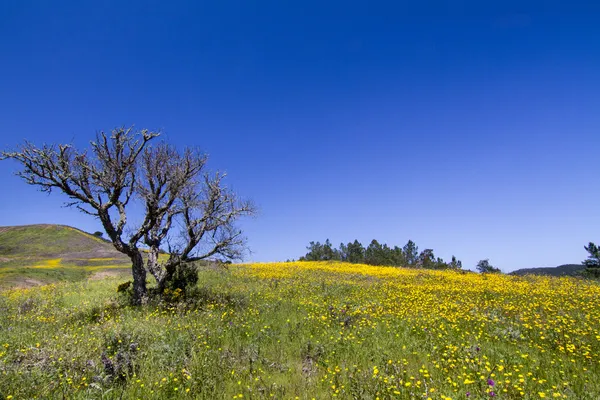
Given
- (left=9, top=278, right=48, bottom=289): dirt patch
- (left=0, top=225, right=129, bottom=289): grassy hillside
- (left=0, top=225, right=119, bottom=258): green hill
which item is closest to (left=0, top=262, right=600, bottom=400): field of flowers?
(left=9, top=278, right=48, bottom=289): dirt patch

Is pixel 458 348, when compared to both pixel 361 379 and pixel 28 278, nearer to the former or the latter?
pixel 361 379

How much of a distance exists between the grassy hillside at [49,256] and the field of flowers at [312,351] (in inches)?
979

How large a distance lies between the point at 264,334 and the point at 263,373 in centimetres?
258

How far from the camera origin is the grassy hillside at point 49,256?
32.8 metres

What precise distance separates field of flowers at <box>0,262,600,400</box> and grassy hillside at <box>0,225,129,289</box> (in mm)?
24877

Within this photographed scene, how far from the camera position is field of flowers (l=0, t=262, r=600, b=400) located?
18.7ft

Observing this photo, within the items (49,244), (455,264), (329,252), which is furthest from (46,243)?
(455,264)

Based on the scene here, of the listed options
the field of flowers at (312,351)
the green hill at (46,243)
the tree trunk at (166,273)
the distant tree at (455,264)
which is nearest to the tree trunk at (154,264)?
the tree trunk at (166,273)

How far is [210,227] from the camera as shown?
1505cm

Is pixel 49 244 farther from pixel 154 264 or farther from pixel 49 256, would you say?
pixel 154 264

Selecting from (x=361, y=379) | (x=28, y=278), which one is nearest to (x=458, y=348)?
(x=361, y=379)

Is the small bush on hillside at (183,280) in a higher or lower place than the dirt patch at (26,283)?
higher

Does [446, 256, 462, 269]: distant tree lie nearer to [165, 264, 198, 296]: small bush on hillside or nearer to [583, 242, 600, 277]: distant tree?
[583, 242, 600, 277]: distant tree

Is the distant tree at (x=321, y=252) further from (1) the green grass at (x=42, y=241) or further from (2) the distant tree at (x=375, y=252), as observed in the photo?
(1) the green grass at (x=42, y=241)
